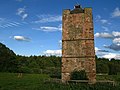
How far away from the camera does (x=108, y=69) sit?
66500 mm

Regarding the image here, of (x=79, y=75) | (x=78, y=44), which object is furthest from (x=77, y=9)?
(x=79, y=75)

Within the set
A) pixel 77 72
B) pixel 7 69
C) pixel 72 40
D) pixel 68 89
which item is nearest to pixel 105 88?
pixel 68 89

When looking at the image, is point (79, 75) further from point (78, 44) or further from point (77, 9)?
point (77, 9)

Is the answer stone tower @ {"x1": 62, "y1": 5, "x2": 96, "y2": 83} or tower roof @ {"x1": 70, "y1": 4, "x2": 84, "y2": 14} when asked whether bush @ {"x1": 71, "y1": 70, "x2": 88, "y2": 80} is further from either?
tower roof @ {"x1": 70, "y1": 4, "x2": 84, "y2": 14}

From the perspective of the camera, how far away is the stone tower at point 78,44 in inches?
899

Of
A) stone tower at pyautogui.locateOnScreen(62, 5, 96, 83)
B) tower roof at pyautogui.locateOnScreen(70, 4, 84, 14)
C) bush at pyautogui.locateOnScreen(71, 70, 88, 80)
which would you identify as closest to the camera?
bush at pyautogui.locateOnScreen(71, 70, 88, 80)

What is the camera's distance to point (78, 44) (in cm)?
2334

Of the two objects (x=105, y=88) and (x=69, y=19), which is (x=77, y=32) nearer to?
(x=69, y=19)

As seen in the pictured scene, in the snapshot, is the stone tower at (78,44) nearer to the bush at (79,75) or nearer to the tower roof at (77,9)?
the tower roof at (77,9)

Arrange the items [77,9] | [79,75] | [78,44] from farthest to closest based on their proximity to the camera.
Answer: [77,9] → [78,44] → [79,75]

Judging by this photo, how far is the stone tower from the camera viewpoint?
2283 cm

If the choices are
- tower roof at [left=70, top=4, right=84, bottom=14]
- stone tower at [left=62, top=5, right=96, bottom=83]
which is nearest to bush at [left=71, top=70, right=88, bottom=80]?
stone tower at [left=62, top=5, right=96, bottom=83]

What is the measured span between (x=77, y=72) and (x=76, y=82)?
1282 mm

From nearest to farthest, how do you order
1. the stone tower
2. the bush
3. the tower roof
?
the bush < the stone tower < the tower roof
